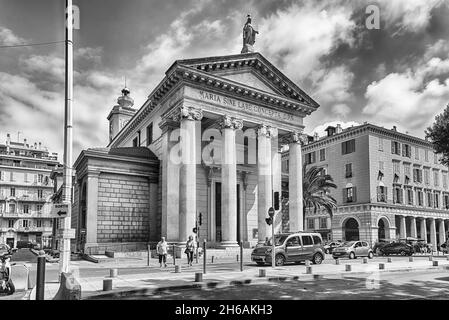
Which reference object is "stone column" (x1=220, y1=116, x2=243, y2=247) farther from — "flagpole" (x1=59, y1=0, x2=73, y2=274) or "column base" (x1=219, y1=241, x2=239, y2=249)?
"flagpole" (x1=59, y1=0, x2=73, y2=274)

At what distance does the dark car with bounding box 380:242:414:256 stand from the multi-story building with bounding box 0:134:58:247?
4563cm

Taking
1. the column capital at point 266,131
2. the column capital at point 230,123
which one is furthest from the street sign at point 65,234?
the column capital at point 266,131

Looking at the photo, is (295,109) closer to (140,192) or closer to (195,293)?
(140,192)

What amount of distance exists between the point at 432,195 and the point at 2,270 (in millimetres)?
57090

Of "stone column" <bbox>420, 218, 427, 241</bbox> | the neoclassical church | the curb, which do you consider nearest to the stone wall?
the neoclassical church

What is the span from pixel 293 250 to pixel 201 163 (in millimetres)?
13246

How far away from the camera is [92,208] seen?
3014 centimetres

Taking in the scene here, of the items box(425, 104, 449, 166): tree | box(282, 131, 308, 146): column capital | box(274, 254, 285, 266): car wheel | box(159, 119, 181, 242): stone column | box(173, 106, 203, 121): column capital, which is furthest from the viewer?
box(282, 131, 308, 146): column capital

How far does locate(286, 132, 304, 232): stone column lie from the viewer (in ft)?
113

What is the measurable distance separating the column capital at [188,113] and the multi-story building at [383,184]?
91.2 ft

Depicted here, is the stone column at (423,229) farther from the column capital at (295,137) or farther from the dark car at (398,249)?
the column capital at (295,137)

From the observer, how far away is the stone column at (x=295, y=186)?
34.4 meters

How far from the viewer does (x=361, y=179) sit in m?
51.3
